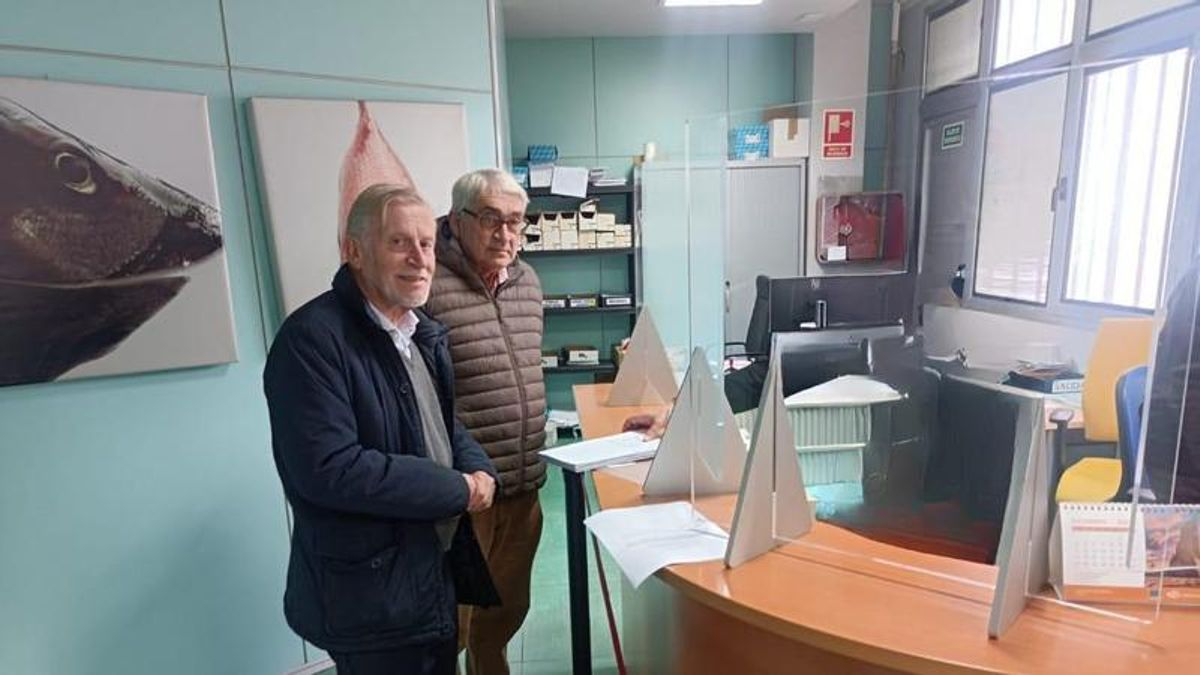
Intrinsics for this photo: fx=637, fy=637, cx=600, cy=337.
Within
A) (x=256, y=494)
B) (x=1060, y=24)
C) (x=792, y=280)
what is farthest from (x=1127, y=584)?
(x=256, y=494)

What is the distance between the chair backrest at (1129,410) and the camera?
1083 millimetres

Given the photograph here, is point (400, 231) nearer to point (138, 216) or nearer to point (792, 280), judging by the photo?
point (792, 280)

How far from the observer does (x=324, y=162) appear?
212cm

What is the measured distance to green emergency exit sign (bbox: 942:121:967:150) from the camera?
1226 millimetres

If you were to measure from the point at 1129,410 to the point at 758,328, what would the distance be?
2.23 ft

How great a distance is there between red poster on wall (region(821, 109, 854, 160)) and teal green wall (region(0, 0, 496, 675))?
159cm

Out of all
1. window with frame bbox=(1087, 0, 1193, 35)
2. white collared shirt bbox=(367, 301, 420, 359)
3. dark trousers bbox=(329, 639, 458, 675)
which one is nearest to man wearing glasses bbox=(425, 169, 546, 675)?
white collared shirt bbox=(367, 301, 420, 359)

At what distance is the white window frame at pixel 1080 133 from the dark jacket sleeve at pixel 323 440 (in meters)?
1.18

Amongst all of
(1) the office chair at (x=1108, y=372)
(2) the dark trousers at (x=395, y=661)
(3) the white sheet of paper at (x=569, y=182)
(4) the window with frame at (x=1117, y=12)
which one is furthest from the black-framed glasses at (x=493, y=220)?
(3) the white sheet of paper at (x=569, y=182)

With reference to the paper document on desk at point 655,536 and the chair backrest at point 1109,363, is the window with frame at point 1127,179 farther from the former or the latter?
the paper document on desk at point 655,536

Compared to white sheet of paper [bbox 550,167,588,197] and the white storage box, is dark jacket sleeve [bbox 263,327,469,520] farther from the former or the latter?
white sheet of paper [bbox 550,167,588,197]

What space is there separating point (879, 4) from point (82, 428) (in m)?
4.33

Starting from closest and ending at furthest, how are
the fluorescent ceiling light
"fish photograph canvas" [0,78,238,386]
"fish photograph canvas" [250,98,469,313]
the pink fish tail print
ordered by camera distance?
1. "fish photograph canvas" [0,78,238,386]
2. "fish photograph canvas" [250,98,469,313]
3. the pink fish tail print
4. the fluorescent ceiling light

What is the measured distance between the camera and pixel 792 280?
52.1 inches
